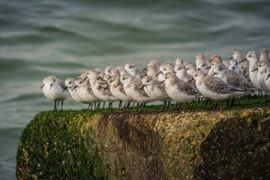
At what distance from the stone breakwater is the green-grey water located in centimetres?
1492

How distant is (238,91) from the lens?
17.6 meters

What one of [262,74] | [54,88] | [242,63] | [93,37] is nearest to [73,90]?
[54,88]

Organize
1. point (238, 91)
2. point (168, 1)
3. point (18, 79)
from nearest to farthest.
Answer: point (238, 91) < point (18, 79) < point (168, 1)

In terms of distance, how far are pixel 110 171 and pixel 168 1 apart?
34.7m

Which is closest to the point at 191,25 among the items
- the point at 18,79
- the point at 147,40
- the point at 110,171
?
the point at 147,40

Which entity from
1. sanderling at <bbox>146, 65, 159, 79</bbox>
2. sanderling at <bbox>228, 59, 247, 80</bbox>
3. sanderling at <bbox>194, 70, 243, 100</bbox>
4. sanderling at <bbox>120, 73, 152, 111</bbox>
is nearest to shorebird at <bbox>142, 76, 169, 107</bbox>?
sanderling at <bbox>120, 73, 152, 111</bbox>

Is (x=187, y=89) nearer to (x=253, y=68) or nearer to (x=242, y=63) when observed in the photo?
(x=253, y=68)

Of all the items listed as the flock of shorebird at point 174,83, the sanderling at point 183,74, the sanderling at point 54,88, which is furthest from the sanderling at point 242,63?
the sanderling at point 54,88

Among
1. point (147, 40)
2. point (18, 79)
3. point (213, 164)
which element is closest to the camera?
point (213, 164)

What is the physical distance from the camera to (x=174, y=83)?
1816cm

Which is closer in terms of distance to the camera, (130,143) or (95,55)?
(130,143)

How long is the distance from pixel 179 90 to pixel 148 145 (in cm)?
142

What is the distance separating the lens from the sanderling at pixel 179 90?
59.5 feet

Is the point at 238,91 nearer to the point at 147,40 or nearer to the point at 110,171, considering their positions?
the point at 110,171
